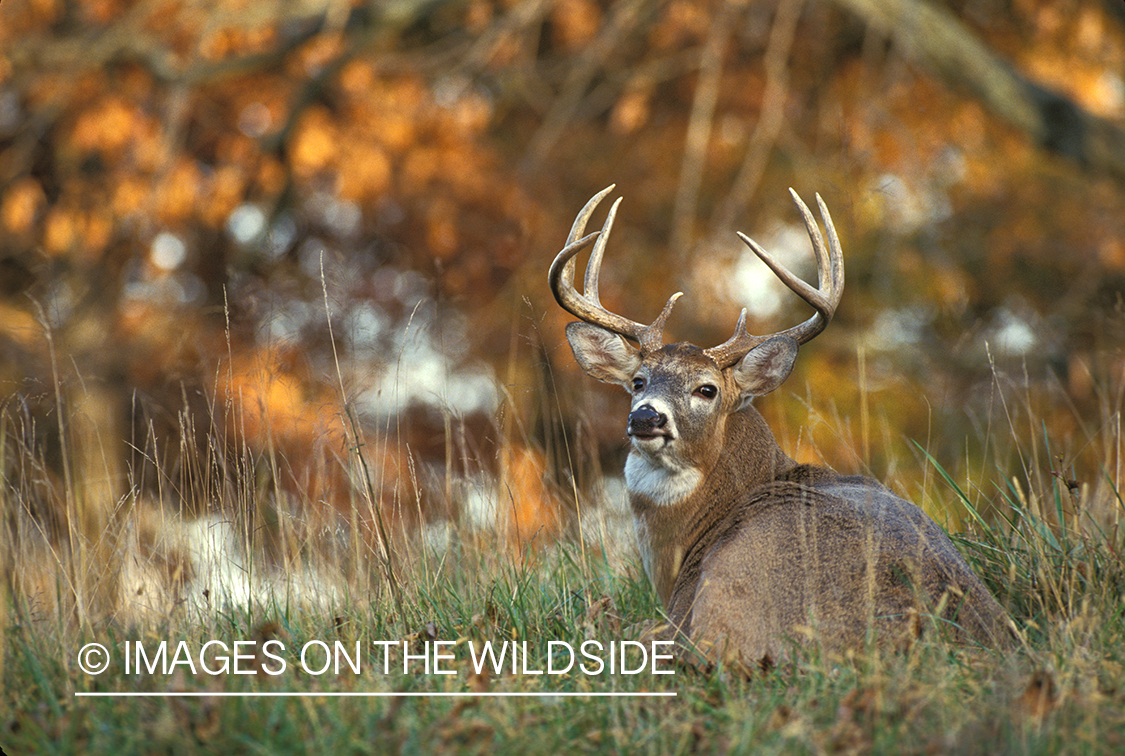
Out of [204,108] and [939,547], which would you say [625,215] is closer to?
[204,108]

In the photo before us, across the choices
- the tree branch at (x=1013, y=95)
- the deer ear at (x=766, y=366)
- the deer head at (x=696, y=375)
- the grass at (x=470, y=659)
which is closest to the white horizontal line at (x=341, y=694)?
the grass at (x=470, y=659)

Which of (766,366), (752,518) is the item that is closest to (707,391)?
(766,366)

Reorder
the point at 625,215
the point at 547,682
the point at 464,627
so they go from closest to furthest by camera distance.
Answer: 1. the point at 547,682
2. the point at 464,627
3. the point at 625,215

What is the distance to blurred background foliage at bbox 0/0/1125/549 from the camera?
9734 mm

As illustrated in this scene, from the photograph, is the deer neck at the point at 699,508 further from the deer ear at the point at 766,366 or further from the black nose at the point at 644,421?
the black nose at the point at 644,421

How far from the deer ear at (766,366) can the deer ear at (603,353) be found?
1.56 ft

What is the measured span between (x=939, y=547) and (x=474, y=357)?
279 inches

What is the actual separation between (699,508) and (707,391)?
474 millimetres

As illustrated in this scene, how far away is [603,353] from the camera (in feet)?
16.0

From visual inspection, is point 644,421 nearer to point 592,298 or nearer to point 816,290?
point 592,298

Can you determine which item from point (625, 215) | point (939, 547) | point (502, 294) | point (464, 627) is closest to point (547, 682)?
point (464, 627)

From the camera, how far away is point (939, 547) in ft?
12.9

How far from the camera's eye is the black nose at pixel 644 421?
418 cm

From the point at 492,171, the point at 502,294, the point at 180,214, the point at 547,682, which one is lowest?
the point at 547,682
